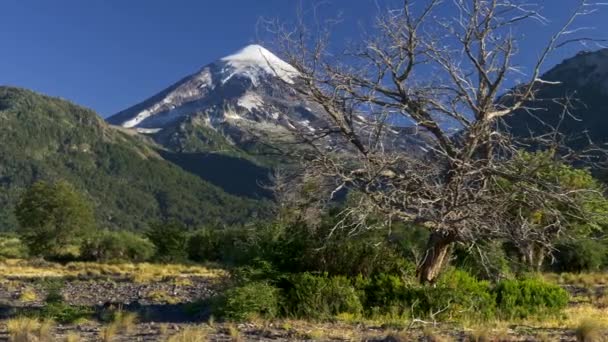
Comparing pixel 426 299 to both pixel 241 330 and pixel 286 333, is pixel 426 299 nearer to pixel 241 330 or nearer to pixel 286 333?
pixel 286 333

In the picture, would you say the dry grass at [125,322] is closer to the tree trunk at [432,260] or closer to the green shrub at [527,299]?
the tree trunk at [432,260]

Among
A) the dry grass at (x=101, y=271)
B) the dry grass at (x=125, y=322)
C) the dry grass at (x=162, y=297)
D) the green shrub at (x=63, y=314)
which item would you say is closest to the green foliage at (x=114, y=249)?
the dry grass at (x=101, y=271)

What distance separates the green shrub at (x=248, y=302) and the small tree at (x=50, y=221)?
4165 cm

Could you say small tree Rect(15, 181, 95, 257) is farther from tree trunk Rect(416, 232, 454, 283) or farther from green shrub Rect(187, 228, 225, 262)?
tree trunk Rect(416, 232, 454, 283)

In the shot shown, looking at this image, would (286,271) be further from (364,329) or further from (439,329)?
(439,329)

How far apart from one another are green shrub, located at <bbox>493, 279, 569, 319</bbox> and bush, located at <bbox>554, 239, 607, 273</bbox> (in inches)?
889

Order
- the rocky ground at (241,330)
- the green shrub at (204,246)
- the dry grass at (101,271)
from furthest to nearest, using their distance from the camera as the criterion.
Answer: the green shrub at (204,246) → the dry grass at (101,271) → the rocky ground at (241,330)

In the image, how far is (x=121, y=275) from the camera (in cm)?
3722

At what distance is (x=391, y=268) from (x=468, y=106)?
3.86 m

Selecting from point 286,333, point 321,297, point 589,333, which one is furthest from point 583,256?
point 286,333

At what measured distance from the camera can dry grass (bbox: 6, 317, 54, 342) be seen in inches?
415

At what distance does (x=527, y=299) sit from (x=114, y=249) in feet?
142

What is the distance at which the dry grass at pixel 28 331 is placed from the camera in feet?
34.6

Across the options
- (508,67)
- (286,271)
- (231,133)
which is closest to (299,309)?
(286,271)
